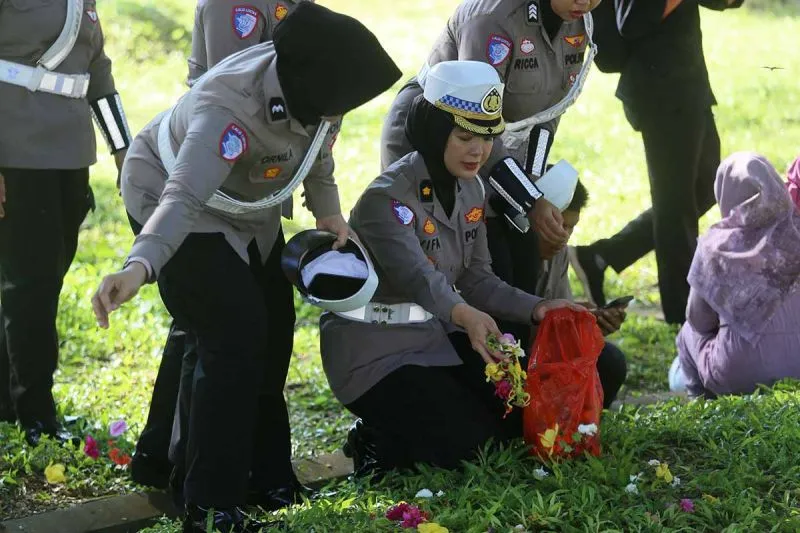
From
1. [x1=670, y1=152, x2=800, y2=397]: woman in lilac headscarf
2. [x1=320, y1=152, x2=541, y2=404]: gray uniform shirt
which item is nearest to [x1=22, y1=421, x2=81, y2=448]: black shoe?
[x1=320, y1=152, x2=541, y2=404]: gray uniform shirt

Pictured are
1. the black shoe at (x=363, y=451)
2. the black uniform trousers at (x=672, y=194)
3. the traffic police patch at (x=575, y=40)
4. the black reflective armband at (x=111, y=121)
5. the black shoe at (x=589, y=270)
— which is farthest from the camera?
the black shoe at (x=589, y=270)

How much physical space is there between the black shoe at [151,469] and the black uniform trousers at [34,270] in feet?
2.07

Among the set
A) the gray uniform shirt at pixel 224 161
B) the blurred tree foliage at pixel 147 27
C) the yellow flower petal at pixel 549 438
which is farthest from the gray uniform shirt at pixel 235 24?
the blurred tree foliage at pixel 147 27

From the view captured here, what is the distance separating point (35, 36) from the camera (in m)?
4.68

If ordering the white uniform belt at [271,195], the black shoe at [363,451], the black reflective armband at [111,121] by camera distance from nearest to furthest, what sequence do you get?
the white uniform belt at [271,195]
the black shoe at [363,451]
the black reflective armband at [111,121]

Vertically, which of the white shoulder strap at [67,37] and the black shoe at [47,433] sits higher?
the white shoulder strap at [67,37]

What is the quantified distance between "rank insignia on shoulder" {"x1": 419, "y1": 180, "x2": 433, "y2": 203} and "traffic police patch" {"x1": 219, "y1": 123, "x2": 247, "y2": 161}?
31.7 inches

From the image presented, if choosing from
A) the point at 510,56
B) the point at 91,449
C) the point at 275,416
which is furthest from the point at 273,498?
the point at 510,56

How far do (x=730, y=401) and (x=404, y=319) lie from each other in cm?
136

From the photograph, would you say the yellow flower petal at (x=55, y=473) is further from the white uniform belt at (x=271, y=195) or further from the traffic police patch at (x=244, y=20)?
the traffic police patch at (x=244, y=20)

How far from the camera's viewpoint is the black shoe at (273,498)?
4.20 metres

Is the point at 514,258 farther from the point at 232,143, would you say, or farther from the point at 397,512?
the point at 232,143

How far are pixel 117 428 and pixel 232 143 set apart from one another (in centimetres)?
187

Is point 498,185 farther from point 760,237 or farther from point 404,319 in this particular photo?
point 760,237
